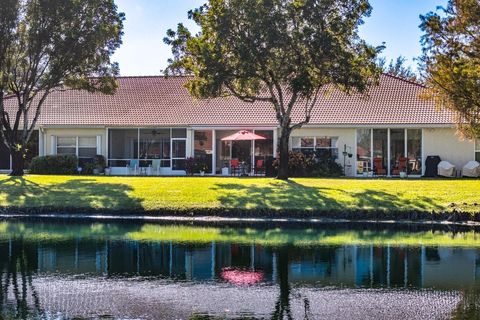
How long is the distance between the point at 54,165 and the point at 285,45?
1598cm

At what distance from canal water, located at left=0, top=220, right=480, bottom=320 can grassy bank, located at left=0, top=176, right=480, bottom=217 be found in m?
2.15

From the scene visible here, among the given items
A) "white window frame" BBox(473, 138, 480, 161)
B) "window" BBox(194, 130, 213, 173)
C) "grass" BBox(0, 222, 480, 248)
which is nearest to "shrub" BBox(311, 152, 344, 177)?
"window" BBox(194, 130, 213, 173)

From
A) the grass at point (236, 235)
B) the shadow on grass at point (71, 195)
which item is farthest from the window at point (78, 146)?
the grass at point (236, 235)

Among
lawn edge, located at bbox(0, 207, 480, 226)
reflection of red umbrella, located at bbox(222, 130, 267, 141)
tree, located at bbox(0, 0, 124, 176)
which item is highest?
tree, located at bbox(0, 0, 124, 176)

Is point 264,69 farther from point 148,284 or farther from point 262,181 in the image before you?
point 148,284

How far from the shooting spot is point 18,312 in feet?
29.5

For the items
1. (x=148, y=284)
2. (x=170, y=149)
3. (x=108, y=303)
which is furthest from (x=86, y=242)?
(x=170, y=149)

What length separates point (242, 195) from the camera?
2198 cm

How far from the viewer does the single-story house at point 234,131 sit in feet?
110

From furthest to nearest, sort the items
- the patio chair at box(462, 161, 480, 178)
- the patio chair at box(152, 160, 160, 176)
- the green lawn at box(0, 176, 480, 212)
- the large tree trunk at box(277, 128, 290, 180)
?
the patio chair at box(152, 160, 160, 176) < the patio chair at box(462, 161, 480, 178) < the large tree trunk at box(277, 128, 290, 180) < the green lawn at box(0, 176, 480, 212)

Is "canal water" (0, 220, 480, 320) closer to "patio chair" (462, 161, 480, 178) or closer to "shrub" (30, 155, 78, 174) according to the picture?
"patio chair" (462, 161, 480, 178)

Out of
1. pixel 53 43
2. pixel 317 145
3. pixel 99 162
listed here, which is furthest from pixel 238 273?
pixel 99 162

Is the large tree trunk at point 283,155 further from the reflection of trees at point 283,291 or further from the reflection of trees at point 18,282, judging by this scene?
the reflection of trees at point 18,282

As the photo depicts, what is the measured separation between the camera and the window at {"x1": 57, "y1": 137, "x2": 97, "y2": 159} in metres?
37.0
